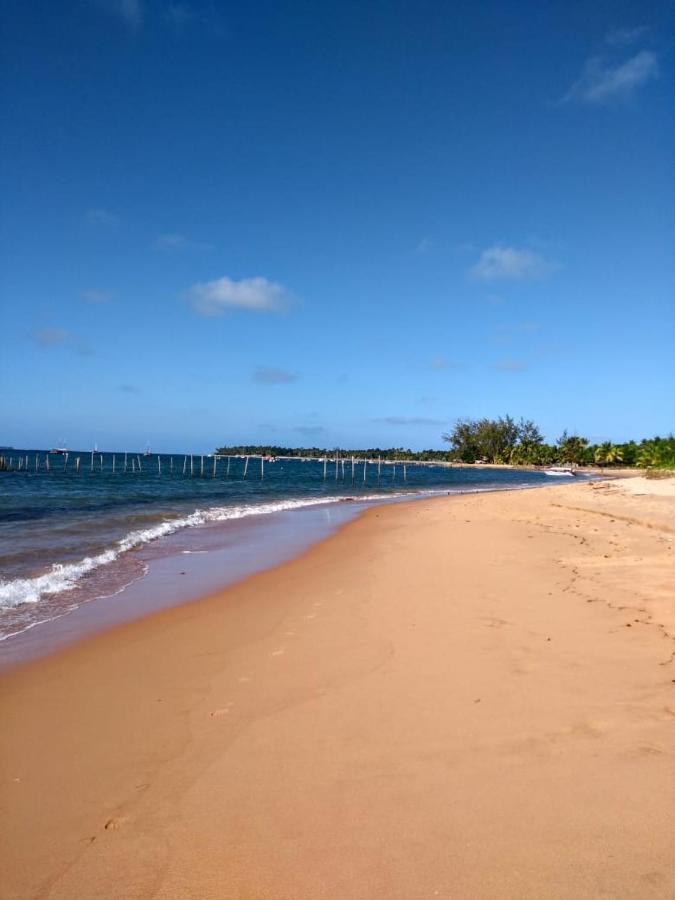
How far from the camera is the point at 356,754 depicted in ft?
12.0

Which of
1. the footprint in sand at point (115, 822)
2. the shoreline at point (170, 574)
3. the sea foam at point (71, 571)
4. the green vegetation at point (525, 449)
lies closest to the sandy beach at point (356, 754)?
the footprint in sand at point (115, 822)

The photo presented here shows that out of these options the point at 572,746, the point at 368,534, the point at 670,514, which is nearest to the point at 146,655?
the point at 572,746

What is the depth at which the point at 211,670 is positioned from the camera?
5.57 metres

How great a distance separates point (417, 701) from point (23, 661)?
14.5ft

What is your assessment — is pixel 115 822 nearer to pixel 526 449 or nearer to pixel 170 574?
pixel 170 574

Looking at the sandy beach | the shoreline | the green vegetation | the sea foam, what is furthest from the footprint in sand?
the green vegetation

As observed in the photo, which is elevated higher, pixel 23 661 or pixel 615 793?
pixel 615 793

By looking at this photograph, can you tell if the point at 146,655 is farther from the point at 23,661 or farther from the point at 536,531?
the point at 536,531

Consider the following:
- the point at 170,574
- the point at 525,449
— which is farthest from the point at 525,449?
the point at 170,574

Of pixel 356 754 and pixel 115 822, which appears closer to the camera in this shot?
pixel 115 822

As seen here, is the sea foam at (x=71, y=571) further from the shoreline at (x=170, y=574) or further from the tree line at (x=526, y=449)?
the tree line at (x=526, y=449)

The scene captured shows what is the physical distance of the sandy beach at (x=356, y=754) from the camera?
2617 mm

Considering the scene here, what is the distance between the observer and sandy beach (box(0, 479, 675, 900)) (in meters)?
2.62

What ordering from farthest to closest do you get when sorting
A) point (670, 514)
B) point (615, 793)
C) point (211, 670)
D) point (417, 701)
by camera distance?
point (670, 514) < point (211, 670) < point (417, 701) < point (615, 793)
